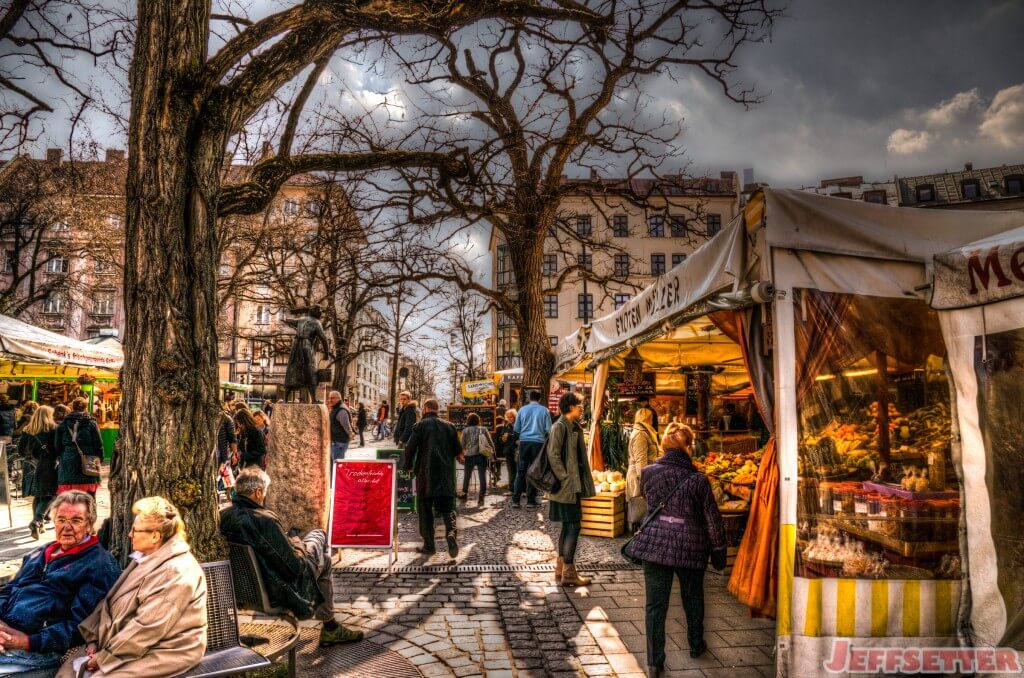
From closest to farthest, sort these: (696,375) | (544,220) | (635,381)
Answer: (635,381) → (696,375) → (544,220)

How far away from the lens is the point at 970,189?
168 feet

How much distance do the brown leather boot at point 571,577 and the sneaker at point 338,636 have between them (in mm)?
2250

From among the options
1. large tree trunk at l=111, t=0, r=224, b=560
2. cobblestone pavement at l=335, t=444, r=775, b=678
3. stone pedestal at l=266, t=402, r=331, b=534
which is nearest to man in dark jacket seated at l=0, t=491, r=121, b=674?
large tree trunk at l=111, t=0, r=224, b=560

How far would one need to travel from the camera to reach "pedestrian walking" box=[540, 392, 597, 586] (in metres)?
6.31

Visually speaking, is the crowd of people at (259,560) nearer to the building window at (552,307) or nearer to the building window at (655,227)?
the building window at (655,227)

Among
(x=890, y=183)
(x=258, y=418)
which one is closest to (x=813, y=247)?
(x=258, y=418)

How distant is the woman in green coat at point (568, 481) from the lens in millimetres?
6309

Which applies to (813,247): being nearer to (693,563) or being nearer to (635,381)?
(693,563)

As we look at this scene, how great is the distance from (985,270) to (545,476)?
13.4ft

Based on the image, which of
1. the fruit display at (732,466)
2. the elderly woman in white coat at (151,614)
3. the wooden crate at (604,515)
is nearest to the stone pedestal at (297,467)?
the wooden crate at (604,515)

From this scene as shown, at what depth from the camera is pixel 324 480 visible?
7.36 m

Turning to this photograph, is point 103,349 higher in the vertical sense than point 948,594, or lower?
higher

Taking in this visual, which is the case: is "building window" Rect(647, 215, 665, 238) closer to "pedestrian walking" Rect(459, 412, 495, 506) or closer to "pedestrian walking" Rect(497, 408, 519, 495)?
"pedestrian walking" Rect(459, 412, 495, 506)

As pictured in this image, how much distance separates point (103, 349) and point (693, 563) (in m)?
14.0
